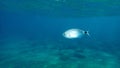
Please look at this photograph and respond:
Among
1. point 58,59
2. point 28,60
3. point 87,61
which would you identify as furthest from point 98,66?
point 28,60

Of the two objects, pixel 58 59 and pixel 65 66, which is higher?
pixel 58 59

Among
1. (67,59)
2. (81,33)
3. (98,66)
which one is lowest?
(81,33)

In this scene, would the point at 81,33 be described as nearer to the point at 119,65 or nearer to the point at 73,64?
the point at 73,64

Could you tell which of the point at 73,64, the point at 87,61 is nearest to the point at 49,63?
the point at 73,64

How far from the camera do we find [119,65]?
1234 cm

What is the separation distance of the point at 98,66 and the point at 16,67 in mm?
5383

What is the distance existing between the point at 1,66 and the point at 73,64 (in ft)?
15.7

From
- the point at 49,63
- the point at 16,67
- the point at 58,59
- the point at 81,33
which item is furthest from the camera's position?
the point at 58,59

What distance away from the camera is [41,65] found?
1212 cm

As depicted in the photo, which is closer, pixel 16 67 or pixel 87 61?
pixel 16 67

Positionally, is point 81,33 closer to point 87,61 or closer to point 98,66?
point 98,66

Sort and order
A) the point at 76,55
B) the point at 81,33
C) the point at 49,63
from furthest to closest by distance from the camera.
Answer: the point at 76,55
the point at 49,63
the point at 81,33

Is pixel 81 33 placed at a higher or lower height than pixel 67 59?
lower

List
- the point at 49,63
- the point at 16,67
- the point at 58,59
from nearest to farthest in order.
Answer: the point at 16,67
the point at 49,63
the point at 58,59
